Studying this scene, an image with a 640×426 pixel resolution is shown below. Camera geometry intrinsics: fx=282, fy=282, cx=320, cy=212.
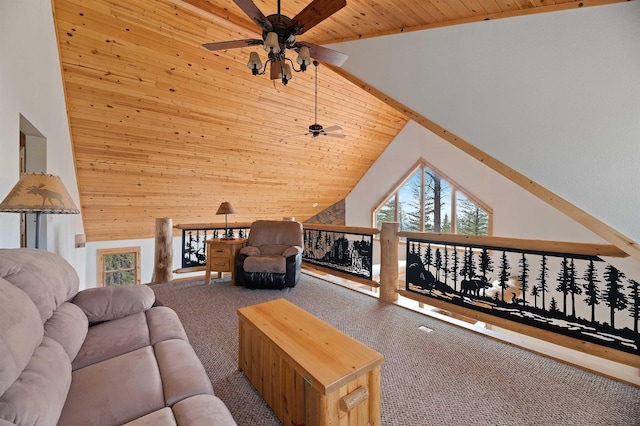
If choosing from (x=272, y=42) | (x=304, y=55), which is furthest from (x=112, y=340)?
(x=304, y=55)

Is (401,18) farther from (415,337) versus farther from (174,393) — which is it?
(174,393)

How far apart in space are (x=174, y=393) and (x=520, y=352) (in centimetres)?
250

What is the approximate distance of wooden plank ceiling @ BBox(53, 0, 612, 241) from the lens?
2.85m

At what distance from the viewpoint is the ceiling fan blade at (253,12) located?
1828 mm

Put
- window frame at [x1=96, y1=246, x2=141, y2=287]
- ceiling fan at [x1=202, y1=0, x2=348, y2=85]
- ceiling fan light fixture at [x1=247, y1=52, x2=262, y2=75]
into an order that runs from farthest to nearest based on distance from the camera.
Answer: window frame at [x1=96, y1=246, x2=141, y2=287] < ceiling fan light fixture at [x1=247, y1=52, x2=262, y2=75] < ceiling fan at [x1=202, y1=0, x2=348, y2=85]

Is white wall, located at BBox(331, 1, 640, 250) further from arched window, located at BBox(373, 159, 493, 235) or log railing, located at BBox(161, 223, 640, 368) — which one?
arched window, located at BBox(373, 159, 493, 235)

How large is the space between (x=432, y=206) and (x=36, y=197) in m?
6.57

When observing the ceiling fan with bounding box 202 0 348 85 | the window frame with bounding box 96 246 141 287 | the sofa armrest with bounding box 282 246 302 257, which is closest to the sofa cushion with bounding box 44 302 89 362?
the ceiling fan with bounding box 202 0 348 85

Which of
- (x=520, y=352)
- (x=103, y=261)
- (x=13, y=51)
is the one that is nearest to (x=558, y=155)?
(x=520, y=352)

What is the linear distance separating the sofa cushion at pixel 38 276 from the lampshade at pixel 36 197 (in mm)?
322

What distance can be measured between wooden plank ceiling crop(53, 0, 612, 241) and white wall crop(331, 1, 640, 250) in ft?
Answer: 0.54

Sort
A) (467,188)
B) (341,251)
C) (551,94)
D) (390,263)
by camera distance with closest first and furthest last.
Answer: (551,94), (390,263), (341,251), (467,188)

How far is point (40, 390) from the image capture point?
2.90 ft

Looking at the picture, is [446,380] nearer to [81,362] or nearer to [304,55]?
[81,362]
